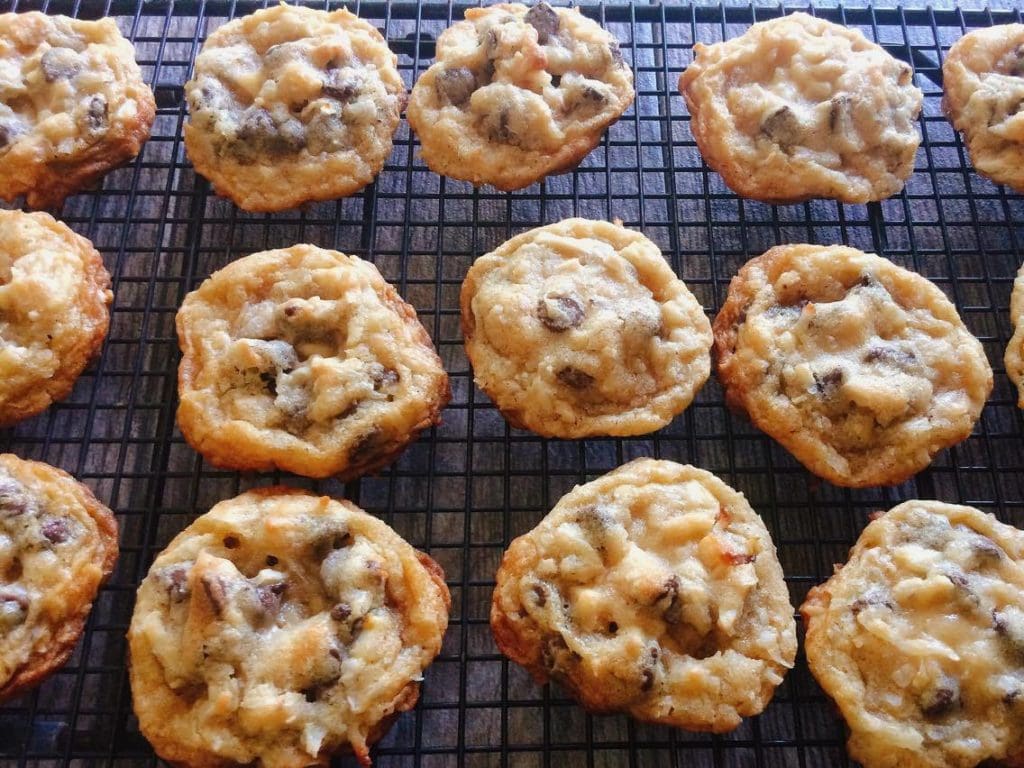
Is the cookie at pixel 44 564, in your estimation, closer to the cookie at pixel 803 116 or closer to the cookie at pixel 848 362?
the cookie at pixel 848 362

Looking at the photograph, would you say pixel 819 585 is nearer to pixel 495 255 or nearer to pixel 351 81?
pixel 495 255

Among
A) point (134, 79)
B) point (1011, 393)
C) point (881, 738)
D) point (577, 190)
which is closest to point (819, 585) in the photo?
point (881, 738)

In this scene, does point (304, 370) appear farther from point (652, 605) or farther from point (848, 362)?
point (848, 362)

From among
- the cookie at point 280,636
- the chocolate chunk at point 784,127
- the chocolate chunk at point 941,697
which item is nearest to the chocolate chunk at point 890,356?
the chocolate chunk at point 784,127

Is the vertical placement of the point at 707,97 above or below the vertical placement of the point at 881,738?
above

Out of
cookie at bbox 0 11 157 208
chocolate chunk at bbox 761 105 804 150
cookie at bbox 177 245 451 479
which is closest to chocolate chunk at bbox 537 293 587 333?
cookie at bbox 177 245 451 479
